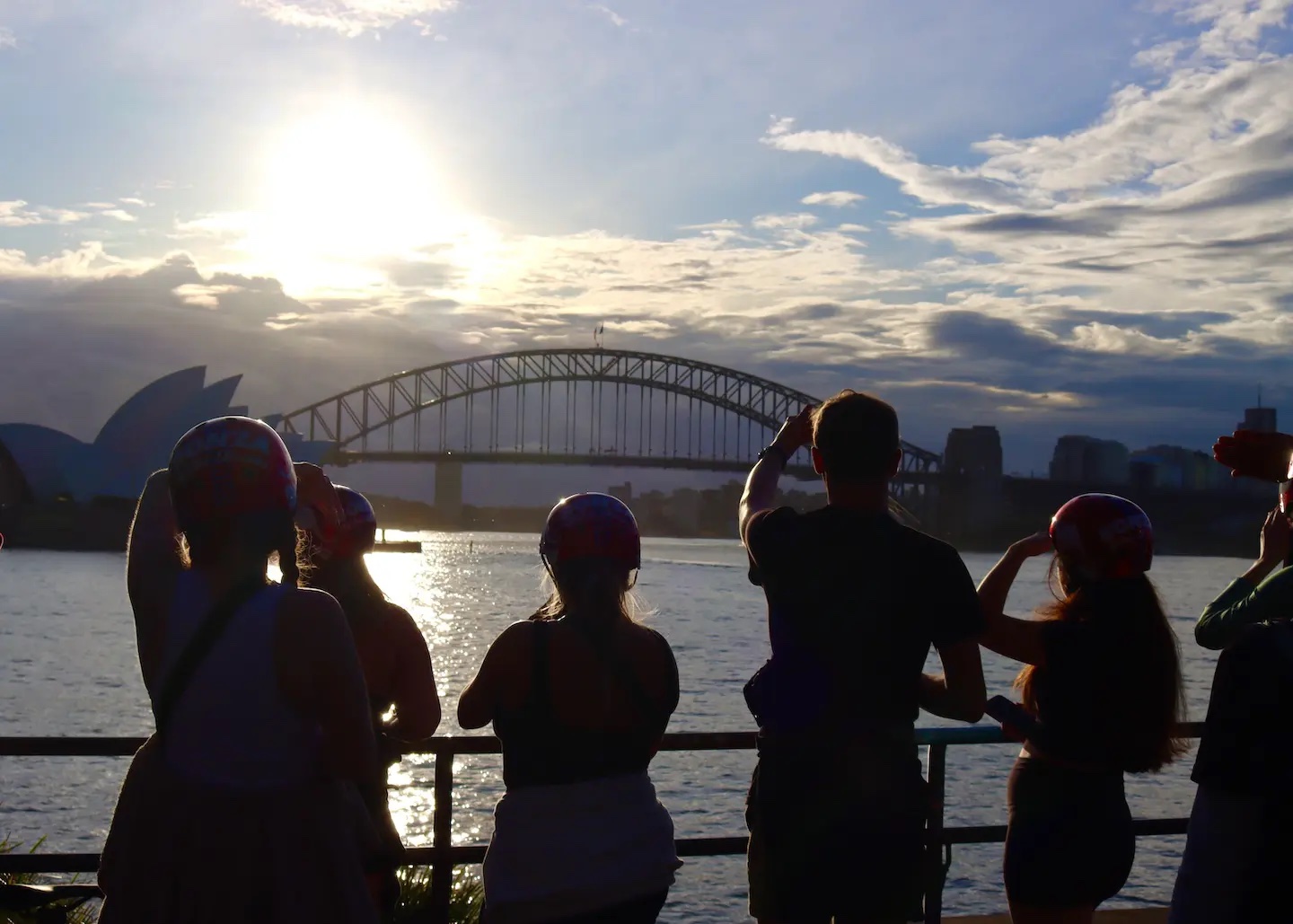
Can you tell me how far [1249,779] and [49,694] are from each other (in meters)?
28.6

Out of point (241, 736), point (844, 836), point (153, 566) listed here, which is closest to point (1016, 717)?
point (844, 836)

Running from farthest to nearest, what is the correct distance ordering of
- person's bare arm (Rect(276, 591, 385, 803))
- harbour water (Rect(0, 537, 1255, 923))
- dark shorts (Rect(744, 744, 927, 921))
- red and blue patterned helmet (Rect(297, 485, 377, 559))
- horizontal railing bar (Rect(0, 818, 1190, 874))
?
harbour water (Rect(0, 537, 1255, 923)) < horizontal railing bar (Rect(0, 818, 1190, 874)) < red and blue patterned helmet (Rect(297, 485, 377, 559)) < dark shorts (Rect(744, 744, 927, 921)) < person's bare arm (Rect(276, 591, 385, 803))

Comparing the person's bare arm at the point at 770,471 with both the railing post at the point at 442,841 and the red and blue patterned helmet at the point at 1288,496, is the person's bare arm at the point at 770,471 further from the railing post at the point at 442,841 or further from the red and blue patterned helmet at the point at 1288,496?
the railing post at the point at 442,841

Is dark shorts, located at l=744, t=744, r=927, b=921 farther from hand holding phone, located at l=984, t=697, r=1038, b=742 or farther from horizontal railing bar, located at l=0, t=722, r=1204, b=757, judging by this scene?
horizontal railing bar, located at l=0, t=722, r=1204, b=757

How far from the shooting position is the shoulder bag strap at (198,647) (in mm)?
2127

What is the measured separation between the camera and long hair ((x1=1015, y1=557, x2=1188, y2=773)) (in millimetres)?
3080

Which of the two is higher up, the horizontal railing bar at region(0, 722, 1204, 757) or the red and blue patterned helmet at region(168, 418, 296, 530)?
the red and blue patterned helmet at region(168, 418, 296, 530)

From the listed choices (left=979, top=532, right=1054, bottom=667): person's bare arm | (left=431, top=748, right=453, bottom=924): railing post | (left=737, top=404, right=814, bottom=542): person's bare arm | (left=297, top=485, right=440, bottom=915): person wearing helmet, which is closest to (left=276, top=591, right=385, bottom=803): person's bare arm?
(left=297, top=485, right=440, bottom=915): person wearing helmet

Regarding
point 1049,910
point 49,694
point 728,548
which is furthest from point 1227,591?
point 728,548

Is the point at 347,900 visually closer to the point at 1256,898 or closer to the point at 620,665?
the point at 620,665

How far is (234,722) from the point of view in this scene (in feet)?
6.98

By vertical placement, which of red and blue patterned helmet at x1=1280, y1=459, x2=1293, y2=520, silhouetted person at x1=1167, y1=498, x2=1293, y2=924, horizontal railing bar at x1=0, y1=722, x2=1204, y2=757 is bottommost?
horizontal railing bar at x1=0, y1=722, x2=1204, y2=757

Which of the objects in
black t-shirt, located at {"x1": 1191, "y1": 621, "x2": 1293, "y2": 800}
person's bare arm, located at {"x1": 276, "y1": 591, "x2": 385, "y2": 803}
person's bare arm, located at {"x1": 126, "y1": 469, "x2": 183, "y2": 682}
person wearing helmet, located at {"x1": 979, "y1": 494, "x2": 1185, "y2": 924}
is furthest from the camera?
person wearing helmet, located at {"x1": 979, "y1": 494, "x2": 1185, "y2": 924}

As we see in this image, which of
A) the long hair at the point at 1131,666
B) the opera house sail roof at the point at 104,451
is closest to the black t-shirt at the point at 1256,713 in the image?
the long hair at the point at 1131,666
